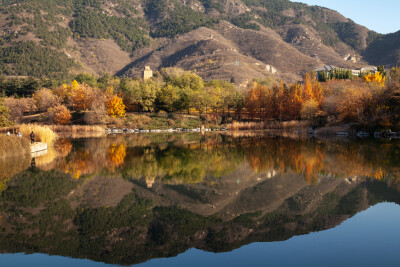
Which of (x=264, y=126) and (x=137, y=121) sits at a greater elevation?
(x=137, y=121)

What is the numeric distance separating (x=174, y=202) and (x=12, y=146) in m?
15.2

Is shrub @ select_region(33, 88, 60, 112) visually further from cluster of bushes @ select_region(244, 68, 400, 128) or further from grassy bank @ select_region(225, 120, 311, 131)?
cluster of bushes @ select_region(244, 68, 400, 128)

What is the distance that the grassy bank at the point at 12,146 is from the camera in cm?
2205

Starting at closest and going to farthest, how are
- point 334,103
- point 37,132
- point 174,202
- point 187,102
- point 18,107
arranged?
point 174,202 < point 37,132 < point 334,103 < point 18,107 < point 187,102

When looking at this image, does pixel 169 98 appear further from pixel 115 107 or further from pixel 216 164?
pixel 216 164

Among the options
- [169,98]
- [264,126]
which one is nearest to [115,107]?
[169,98]

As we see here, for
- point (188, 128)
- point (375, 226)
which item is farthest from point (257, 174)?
point (188, 128)

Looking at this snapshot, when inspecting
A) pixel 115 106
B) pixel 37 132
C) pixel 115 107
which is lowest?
pixel 37 132

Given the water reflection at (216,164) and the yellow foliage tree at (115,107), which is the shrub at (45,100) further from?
the water reflection at (216,164)

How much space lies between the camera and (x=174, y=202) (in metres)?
12.1

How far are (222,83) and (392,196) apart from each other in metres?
78.0

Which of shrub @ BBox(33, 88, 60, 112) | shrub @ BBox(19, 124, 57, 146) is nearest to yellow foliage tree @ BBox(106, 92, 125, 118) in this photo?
shrub @ BBox(33, 88, 60, 112)

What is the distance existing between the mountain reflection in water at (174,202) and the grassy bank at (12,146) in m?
1.52

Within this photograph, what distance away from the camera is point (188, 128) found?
6238 centimetres
